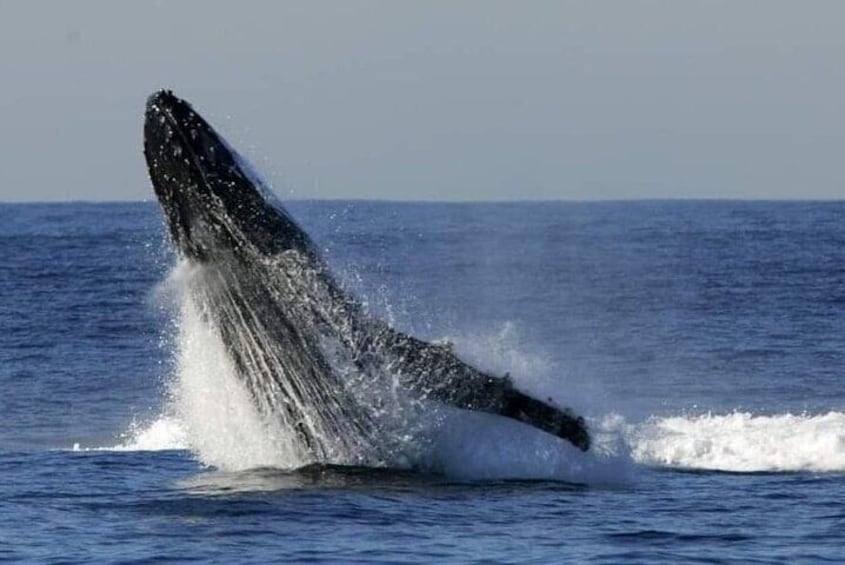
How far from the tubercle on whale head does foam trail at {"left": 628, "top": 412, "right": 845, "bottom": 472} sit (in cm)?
685

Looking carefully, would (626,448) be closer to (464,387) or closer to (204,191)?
(464,387)

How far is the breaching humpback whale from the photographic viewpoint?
2333 centimetres

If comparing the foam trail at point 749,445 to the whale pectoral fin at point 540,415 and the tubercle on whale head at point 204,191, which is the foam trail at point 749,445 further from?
the tubercle on whale head at point 204,191

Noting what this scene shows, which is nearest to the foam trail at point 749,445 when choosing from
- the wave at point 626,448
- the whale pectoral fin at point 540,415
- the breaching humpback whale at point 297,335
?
the wave at point 626,448

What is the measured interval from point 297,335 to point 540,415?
3.17 m

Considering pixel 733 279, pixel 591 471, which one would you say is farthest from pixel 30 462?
pixel 733 279

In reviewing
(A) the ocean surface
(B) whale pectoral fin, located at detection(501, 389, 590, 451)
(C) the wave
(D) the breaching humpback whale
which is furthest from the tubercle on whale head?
(B) whale pectoral fin, located at detection(501, 389, 590, 451)

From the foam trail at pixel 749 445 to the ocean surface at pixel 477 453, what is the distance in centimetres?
5

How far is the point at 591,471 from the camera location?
24703 mm

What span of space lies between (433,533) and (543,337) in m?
29.3

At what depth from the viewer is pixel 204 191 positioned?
75.5ft

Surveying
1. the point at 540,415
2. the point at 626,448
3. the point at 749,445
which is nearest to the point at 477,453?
the point at 540,415

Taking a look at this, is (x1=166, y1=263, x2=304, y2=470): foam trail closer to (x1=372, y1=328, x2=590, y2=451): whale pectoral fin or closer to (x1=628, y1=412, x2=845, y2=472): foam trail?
(x1=372, y1=328, x2=590, y2=451): whale pectoral fin

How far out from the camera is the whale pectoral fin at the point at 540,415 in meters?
23.8
